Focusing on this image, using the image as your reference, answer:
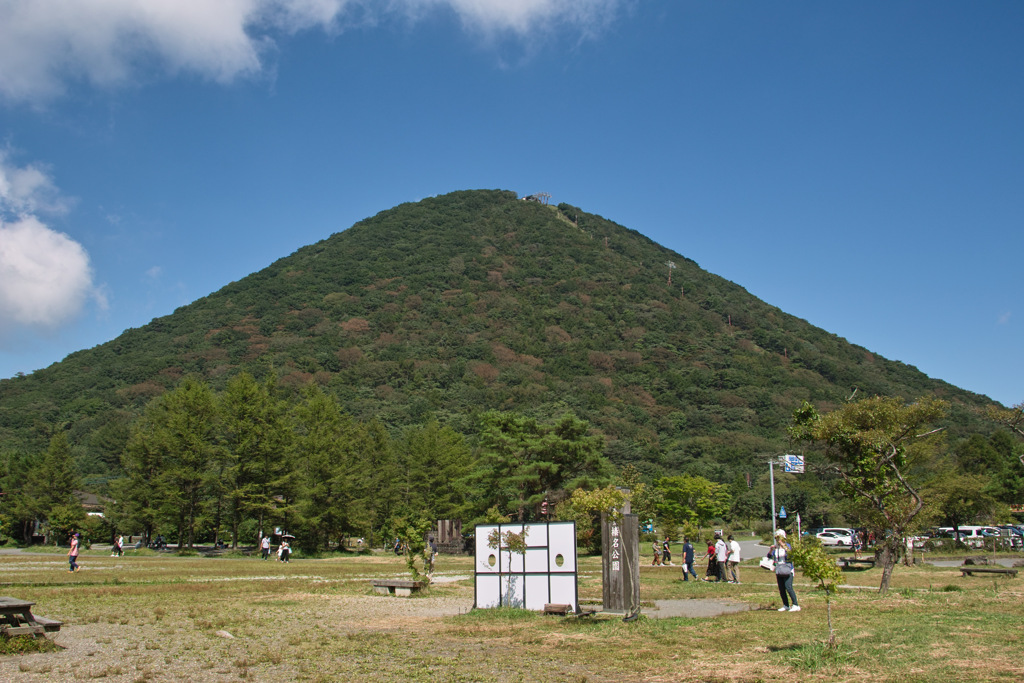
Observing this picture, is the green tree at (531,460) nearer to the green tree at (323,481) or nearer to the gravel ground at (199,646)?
the green tree at (323,481)

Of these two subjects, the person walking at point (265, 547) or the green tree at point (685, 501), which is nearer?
the person walking at point (265, 547)

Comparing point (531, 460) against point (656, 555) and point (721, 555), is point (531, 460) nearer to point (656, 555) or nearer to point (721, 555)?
point (656, 555)

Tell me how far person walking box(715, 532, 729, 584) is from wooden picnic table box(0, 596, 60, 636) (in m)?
16.8

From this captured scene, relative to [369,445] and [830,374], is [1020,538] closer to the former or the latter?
[369,445]

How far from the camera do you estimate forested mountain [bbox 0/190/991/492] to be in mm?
94812

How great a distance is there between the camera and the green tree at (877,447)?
19.1m

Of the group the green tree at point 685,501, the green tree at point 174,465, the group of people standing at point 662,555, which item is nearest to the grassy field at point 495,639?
the group of people standing at point 662,555

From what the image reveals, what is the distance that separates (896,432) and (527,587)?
13724 mm

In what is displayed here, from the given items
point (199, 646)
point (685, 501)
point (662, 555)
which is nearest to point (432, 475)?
point (685, 501)

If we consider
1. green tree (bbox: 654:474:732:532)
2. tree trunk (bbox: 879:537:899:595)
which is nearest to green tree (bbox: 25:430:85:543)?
green tree (bbox: 654:474:732:532)

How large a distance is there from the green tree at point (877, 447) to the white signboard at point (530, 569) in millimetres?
8512

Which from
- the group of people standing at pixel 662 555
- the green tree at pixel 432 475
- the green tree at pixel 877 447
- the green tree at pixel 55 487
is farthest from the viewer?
the green tree at pixel 432 475

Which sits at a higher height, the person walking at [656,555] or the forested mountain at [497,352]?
the forested mountain at [497,352]

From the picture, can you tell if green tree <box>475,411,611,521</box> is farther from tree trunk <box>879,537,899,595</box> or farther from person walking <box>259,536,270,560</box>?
tree trunk <box>879,537,899,595</box>
